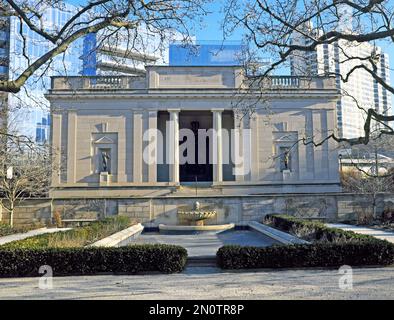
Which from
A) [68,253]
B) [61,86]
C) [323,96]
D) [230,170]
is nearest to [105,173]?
[61,86]

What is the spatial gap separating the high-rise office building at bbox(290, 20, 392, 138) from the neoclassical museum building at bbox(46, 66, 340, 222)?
6.16 m

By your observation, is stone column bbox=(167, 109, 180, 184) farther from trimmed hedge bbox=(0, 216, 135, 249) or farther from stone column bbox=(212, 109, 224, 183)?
trimmed hedge bbox=(0, 216, 135, 249)

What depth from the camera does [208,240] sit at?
19.4m

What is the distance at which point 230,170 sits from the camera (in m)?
39.3

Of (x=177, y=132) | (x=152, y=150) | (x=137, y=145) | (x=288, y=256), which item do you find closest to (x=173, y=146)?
(x=177, y=132)

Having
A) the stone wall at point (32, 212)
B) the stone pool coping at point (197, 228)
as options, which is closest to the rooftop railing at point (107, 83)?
the stone wall at point (32, 212)

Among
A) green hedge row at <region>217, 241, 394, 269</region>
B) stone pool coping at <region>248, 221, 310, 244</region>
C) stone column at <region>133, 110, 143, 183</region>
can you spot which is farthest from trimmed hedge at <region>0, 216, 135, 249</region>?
stone column at <region>133, 110, 143, 183</region>

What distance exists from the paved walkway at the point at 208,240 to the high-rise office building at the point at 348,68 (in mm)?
7003

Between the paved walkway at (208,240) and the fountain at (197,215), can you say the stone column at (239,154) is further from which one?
the paved walkway at (208,240)

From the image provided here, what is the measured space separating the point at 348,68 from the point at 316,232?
10485mm

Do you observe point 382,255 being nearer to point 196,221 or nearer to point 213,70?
point 196,221

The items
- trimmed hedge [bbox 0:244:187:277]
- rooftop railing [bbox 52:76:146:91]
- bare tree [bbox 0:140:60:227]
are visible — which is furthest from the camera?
rooftop railing [bbox 52:76:146:91]

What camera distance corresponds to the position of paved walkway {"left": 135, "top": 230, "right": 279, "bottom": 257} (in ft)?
54.6
